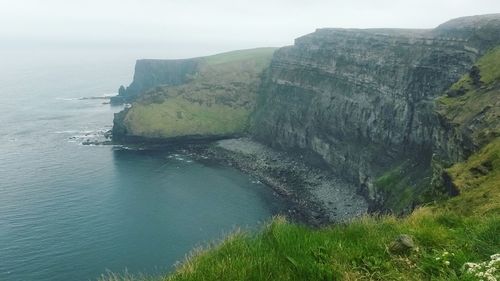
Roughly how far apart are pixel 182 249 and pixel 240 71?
132 metres

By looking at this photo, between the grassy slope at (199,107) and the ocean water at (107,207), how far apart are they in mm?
16811

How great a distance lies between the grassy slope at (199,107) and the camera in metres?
157

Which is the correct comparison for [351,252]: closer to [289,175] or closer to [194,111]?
[289,175]

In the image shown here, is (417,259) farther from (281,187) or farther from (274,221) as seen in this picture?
(281,187)

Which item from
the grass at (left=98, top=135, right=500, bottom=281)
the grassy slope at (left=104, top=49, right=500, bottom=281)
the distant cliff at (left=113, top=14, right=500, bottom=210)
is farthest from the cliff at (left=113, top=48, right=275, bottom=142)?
the grass at (left=98, top=135, right=500, bottom=281)

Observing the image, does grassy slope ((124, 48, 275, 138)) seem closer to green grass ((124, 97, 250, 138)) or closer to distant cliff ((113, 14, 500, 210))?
green grass ((124, 97, 250, 138))

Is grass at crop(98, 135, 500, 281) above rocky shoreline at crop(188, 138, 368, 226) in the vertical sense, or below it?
above

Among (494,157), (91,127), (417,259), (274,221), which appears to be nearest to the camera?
(417,259)

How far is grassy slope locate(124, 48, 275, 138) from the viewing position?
515 feet

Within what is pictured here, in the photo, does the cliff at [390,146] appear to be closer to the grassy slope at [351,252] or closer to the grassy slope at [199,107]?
the grassy slope at [351,252]

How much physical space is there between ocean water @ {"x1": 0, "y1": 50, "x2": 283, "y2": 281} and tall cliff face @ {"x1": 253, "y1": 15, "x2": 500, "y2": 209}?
24616 millimetres

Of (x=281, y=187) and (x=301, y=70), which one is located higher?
(x=301, y=70)

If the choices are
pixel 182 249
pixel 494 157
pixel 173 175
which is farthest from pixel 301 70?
pixel 494 157

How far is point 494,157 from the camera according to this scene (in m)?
34.9
